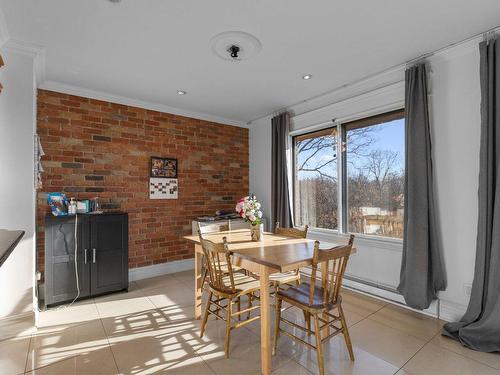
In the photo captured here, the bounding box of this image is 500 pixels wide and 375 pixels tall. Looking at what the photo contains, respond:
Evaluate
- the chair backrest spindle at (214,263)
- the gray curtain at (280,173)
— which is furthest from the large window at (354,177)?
the chair backrest spindle at (214,263)

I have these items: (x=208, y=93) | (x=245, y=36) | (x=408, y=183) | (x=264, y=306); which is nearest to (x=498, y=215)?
(x=408, y=183)

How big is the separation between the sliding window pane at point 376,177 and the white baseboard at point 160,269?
254 centimetres

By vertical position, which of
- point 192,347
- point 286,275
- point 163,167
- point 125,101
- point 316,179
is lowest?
point 192,347

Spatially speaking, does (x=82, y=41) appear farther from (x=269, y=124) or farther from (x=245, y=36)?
(x=269, y=124)

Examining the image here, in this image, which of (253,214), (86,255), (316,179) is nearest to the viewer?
(253,214)

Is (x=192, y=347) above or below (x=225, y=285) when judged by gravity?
below

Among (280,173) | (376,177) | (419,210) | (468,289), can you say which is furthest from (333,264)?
(280,173)

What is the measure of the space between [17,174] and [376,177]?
12.4ft

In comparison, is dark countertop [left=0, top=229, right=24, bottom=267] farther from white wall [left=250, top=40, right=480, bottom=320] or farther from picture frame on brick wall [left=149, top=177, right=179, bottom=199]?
white wall [left=250, top=40, right=480, bottom=320]

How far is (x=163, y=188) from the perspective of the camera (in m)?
4.12

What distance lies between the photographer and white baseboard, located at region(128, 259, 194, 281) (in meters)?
3.85

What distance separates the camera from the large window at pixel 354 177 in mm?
3166

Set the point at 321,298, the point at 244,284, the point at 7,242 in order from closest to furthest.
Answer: the point at 7,242, the point at 321,298, the point at 244,284

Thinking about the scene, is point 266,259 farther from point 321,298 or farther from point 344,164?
point 344,164
